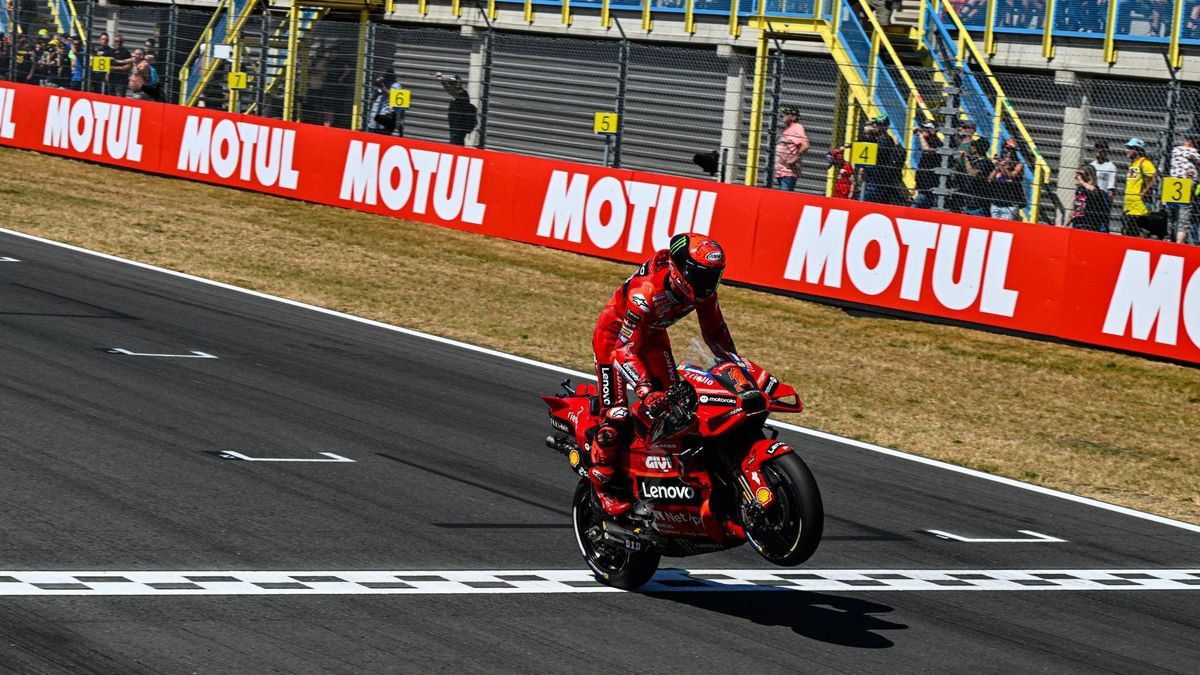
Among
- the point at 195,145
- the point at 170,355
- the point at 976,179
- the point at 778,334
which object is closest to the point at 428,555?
the point at 170,355

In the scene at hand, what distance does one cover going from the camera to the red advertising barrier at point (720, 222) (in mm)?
16688

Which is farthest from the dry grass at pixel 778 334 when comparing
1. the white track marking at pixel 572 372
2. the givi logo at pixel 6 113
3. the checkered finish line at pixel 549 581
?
the givi logo at pixel 6 113

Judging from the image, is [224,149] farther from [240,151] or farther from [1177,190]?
[1177,190]

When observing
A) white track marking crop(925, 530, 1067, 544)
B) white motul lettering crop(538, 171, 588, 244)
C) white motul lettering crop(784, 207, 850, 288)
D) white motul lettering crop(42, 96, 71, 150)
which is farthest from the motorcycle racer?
white motul lettering crop(42, 96, 71, 150)

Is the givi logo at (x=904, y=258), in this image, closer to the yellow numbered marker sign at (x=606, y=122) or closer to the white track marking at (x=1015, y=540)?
the yellow numbered marker sign at (x=606, y=122)

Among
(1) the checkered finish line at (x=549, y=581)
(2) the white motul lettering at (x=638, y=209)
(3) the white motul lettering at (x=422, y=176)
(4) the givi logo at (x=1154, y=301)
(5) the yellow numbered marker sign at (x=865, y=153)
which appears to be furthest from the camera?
(3) the white motul lettering at (x=422, y=176)

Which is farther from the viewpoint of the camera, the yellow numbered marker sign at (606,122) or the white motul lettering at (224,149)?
the white motul lettering at (224,149)

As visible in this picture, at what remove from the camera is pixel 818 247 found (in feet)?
63.3

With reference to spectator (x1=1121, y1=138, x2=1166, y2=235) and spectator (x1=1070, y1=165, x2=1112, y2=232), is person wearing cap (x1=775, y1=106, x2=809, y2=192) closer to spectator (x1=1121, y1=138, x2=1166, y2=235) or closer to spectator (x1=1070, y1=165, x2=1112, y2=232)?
spectator (x1=1070, y1=165, x2=1112, y2=232)

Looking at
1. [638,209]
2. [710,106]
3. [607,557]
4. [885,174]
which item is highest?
[710,106]

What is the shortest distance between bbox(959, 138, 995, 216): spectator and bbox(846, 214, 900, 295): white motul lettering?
37.1 inches

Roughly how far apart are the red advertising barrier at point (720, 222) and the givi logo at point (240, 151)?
0.10 feet

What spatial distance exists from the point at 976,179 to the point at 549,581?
11.7 meters

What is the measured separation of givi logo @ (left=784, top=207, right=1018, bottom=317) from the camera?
17625mm
